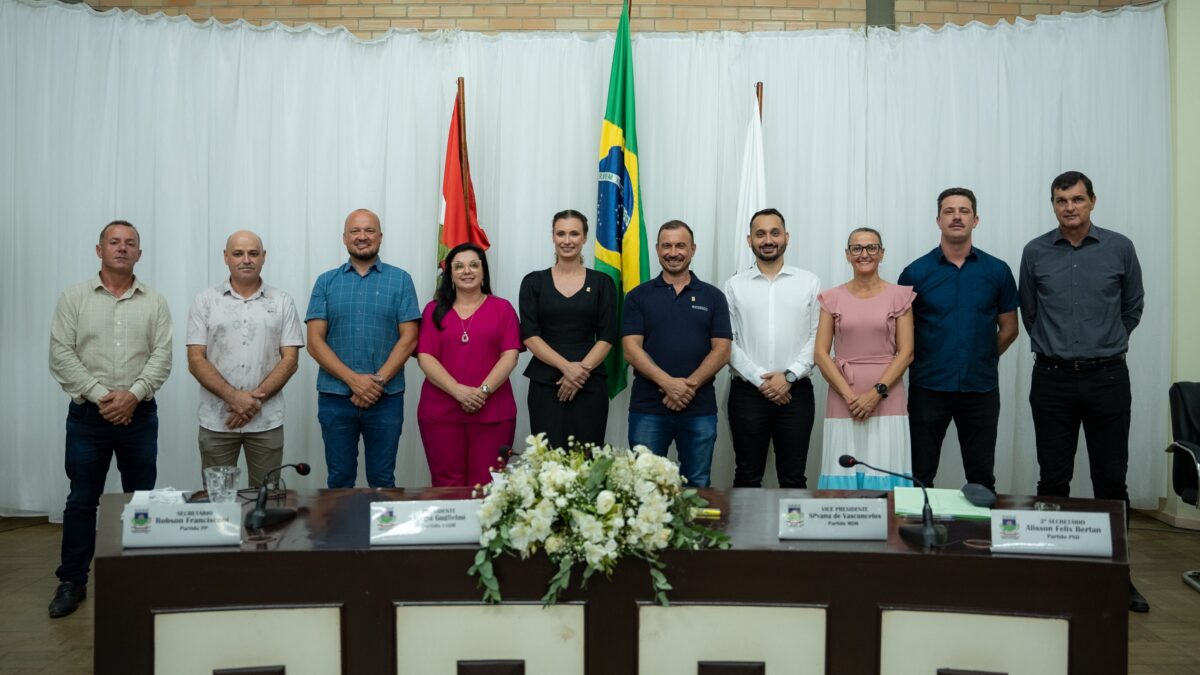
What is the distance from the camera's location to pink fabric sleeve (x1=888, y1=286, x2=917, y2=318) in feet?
12.6

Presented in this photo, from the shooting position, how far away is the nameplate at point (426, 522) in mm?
2021

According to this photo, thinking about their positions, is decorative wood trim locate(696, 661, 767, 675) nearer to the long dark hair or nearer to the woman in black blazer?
the woman in black blazer

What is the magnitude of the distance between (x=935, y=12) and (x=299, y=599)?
457cm

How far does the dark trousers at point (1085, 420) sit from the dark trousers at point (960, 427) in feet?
0.61

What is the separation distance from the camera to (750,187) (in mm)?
4707

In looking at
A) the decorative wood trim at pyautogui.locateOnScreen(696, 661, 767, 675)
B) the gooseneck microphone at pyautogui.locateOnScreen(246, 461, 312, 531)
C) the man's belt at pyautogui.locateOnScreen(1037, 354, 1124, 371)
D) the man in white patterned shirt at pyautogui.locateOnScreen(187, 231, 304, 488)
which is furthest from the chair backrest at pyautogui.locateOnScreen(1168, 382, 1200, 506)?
the man in white patterned shirt at pyautogui.locateOnScreen(187, 231, 304, 488)

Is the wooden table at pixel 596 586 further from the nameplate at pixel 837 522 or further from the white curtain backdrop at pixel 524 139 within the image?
the white curtain backdrop at pixel 524 139

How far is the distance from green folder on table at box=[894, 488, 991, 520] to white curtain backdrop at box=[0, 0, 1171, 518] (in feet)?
7.82

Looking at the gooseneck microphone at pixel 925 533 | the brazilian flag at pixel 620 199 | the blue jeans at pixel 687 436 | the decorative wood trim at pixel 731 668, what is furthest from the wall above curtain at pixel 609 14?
the decorative wood trim at pixel 731 668

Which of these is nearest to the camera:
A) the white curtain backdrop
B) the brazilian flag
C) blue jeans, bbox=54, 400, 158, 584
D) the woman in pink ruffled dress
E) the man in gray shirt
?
blue jeans, bbox=54, 400, 158, 584

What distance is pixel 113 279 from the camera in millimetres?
3756

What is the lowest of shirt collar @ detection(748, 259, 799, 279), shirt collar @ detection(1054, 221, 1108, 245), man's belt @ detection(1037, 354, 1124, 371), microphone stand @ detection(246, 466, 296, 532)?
A: microphone stand @ detection(246, 466, 296, 532)

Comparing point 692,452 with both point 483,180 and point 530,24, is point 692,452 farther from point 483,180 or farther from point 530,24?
point 530,24

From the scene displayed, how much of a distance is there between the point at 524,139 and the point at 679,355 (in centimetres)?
159
